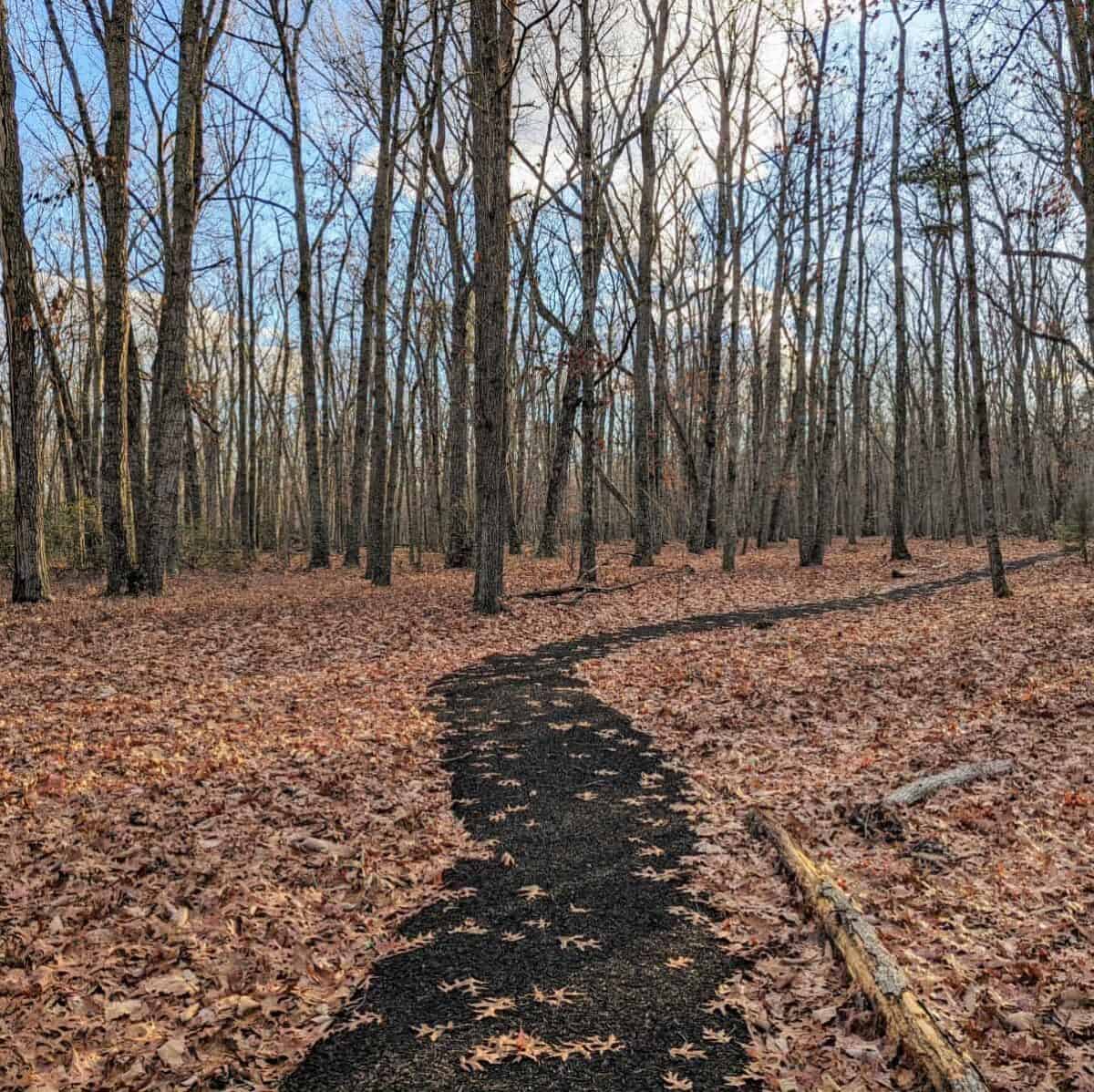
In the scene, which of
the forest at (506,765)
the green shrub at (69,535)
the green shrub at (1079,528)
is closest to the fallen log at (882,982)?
the forest at (506,765)

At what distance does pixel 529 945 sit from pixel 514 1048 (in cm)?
76

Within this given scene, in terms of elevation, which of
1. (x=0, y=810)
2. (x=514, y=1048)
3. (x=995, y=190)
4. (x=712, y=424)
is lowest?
(x=514, y=1048)

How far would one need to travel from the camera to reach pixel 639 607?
14.3 metres

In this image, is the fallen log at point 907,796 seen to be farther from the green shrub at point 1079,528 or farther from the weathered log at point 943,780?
the green shrub at point 1079,528

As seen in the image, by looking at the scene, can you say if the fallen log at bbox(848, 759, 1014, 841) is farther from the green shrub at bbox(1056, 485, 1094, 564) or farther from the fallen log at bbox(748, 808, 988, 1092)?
the green shrub at bbox(1056, 485, 1094, 564)

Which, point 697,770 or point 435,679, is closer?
point 697,770

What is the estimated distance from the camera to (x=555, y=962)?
379 cm

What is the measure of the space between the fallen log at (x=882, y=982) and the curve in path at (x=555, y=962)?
56 cm

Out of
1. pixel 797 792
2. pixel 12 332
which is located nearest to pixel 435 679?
pixel 797 792

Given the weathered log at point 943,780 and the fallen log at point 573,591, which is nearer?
the weathered log at point 943,780

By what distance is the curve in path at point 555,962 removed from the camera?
3.09 meters

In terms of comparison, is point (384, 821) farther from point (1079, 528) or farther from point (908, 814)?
point (1079, 528)

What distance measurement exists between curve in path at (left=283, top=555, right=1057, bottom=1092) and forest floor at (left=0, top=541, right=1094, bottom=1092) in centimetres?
18

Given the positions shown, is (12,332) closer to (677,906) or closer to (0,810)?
(0,810)
